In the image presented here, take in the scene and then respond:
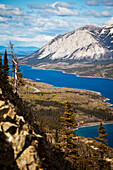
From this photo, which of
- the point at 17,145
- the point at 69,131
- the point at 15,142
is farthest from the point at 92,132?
the point at 15,142

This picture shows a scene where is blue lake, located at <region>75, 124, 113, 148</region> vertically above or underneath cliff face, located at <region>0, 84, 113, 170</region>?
underneath

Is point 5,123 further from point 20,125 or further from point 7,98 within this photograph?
point 7,98

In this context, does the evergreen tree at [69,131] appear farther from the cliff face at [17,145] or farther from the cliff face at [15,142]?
the cliff face at [15,142]

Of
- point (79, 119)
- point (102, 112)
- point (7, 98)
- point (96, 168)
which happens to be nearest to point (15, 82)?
point (7, 98)

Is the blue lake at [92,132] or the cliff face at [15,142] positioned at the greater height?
the cliff face at [15,142]

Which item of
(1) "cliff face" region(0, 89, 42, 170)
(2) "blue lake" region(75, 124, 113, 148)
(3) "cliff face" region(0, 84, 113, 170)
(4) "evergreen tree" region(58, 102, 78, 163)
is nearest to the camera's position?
(1) "cliff face" region(0, 89, 42, 170)

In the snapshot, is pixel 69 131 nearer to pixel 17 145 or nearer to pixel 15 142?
pixel 17 145

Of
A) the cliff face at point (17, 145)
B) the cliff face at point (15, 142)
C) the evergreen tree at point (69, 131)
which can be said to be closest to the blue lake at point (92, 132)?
the evergreen tree at point (69, 131)

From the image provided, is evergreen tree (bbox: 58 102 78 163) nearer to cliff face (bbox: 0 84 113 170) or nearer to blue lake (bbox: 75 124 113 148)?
cliff face (bbox: 0 84 113 170)

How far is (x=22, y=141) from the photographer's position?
2323 cm

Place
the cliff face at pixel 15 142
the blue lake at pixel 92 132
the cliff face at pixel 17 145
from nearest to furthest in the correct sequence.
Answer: the cliff face at pixel 15 142
the cliff face at pixel 17 145
the blue lake at pixel 92 132

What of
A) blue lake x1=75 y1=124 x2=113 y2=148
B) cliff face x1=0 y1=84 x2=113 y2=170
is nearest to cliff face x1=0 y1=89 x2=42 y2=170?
cliff face x1=0 y1=84 x2=113 y2=170

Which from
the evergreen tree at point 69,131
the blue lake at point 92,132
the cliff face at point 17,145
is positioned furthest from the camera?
the blue lake at point 92,132

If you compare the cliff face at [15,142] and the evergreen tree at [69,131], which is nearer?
the cliff face at [15,142]
